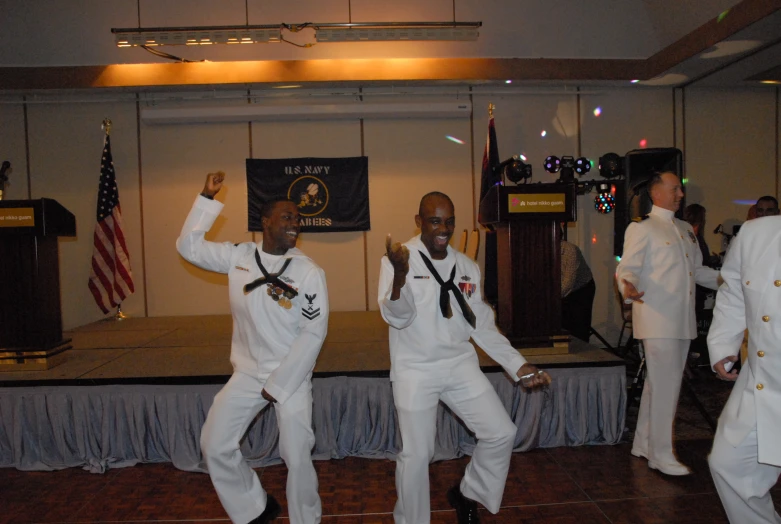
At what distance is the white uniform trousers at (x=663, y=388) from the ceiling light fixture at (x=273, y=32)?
4148 mm

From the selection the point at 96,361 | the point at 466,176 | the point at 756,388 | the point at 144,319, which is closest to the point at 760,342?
the point at 756,388

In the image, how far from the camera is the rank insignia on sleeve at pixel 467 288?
294 cm

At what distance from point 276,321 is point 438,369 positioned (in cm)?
86

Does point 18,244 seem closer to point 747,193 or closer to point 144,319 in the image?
point 144,319

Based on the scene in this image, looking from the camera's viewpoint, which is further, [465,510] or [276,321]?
[465,510]

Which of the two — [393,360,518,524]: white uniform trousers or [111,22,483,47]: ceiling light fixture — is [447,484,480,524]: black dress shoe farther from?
[111,22,483,47]: ceiling light fixture

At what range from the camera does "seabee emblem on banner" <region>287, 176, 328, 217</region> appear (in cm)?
812

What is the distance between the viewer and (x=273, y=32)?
6191mm

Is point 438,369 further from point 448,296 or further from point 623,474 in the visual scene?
point 623,474

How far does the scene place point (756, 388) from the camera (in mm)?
2172

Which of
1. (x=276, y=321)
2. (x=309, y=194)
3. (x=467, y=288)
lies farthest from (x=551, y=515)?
(x=309, y=194)

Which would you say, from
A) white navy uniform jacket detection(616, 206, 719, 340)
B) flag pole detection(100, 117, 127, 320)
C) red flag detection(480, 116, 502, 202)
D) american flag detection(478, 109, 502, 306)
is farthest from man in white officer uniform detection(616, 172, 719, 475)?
flag pole detection(100, 117, 127, 320)

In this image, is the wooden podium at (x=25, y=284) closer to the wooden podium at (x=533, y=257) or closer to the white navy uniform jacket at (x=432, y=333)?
the white navy uniform jacket at (x=432, y=333)

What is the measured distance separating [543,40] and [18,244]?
6.68 metres
